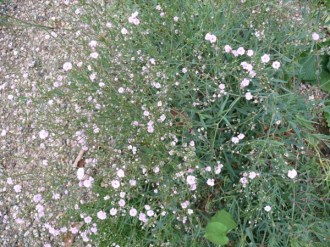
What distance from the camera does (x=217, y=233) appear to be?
6.72 ft

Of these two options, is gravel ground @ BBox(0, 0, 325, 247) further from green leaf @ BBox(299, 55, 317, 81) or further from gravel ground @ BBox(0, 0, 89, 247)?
green leaf @ BBox(299, 55, 317, 81)

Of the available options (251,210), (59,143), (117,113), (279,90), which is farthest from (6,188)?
(279,90)

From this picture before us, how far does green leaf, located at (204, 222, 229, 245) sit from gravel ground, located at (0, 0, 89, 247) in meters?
1.02

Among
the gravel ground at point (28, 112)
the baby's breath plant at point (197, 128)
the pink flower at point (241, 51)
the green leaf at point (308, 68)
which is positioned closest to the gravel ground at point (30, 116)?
the gravel ground at point (28, 112)

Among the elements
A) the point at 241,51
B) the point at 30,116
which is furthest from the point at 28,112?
the point at 241,51

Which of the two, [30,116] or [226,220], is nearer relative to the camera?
[226,220]

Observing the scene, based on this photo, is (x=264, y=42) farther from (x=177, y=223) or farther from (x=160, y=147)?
(x=177, y=223)

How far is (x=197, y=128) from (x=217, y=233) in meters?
0.60

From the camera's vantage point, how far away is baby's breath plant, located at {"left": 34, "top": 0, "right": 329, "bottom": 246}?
2.15 m

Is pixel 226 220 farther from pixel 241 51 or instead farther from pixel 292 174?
pixel 241 51

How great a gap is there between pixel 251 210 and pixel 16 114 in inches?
75.7

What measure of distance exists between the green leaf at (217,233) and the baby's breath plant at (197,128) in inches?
3.6

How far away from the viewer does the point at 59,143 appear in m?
2.92

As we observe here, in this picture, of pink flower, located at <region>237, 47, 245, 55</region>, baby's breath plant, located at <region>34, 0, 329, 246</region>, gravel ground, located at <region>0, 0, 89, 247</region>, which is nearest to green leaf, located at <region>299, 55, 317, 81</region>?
baby's breath plant, located at <region>34, 0, 329, 246</region>
